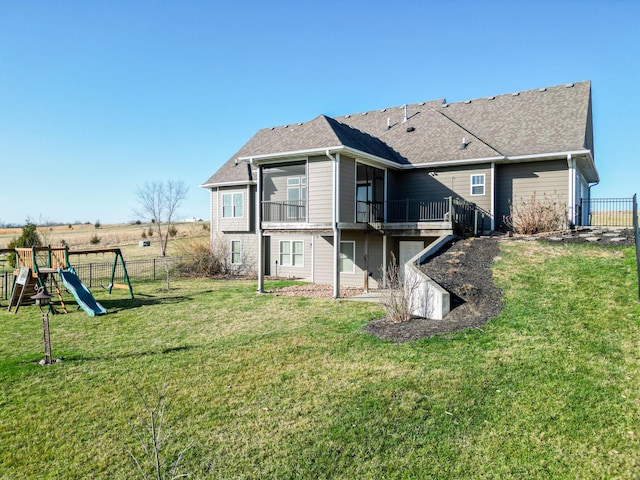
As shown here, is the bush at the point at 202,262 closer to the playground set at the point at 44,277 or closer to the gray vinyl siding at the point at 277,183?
the gray vinyl siding at the point at 277,183

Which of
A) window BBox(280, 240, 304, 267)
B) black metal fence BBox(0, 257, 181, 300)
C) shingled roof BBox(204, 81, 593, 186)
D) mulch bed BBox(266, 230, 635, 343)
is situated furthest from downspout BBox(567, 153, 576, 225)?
black metal fence BBox(0, 257, 181, 300)

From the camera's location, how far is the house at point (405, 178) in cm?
1337

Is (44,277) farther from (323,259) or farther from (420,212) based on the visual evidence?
(420,212)

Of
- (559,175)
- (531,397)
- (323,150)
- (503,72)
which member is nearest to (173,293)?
(323,150)

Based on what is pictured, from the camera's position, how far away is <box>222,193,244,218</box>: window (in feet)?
64.3

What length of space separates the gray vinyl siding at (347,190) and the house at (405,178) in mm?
36

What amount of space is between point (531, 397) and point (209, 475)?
387cm

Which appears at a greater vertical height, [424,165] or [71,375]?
[424,165]

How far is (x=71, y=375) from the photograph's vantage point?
20.7 feet

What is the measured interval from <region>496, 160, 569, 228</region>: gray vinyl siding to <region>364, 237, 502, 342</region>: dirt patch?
429 cm

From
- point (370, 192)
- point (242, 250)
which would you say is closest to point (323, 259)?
point (370, 192)

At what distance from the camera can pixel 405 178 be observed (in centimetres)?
1631

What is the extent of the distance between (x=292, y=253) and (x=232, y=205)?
4290mm

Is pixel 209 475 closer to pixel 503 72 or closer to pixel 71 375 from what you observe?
pixel 71 375
